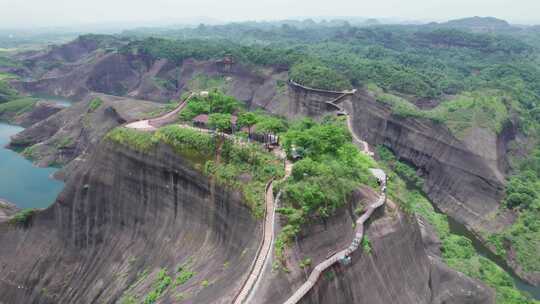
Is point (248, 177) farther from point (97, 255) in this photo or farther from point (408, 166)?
point (408, 166)

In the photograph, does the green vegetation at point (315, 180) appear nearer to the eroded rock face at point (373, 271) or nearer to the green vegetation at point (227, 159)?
the eroded rock face at point (373, 271)

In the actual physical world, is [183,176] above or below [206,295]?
above

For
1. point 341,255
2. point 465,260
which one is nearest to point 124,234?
point 341,255

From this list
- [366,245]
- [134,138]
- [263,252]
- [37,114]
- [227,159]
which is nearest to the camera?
[263,252]

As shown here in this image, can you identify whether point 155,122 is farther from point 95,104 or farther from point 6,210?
point 95,104

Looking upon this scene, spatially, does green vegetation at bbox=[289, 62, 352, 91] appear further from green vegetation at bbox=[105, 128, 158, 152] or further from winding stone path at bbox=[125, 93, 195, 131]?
green vegetation at bbox=[105, 128, 158, 152]

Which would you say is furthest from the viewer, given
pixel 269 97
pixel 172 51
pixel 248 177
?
pixel 172 51

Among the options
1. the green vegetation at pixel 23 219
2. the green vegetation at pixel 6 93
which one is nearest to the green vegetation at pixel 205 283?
the green vegetation at pixel 23 219

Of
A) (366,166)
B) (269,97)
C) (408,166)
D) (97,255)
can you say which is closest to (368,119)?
(408,166)
